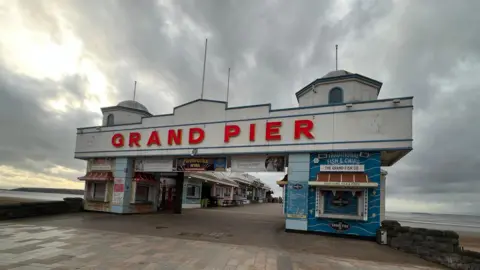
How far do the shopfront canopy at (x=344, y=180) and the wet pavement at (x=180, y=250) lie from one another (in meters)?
2.42

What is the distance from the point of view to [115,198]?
69.2 ft

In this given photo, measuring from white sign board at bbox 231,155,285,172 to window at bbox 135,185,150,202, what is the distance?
30.5 feet

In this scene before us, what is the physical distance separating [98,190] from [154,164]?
601cm

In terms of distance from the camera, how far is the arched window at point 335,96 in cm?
1549

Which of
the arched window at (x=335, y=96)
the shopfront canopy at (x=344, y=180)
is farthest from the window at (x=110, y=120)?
the arched window at (x=335, y=96)

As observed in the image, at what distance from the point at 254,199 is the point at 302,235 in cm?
4908

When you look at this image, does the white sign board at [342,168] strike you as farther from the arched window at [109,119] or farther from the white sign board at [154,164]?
the arched window at [109,119]

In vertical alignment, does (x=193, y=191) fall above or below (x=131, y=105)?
below

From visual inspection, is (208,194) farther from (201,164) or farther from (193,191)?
(201,164)

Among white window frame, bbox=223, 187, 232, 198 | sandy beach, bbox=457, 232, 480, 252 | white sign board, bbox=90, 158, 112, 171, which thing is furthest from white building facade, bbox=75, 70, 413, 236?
white window frame, bbox=223, 187, 232, 198

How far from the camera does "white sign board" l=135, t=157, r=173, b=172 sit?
1980cm

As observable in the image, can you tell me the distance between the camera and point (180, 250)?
997cm

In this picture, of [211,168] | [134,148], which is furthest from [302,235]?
[134,148]

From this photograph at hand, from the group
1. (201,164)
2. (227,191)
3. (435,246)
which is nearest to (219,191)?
(227,191)
